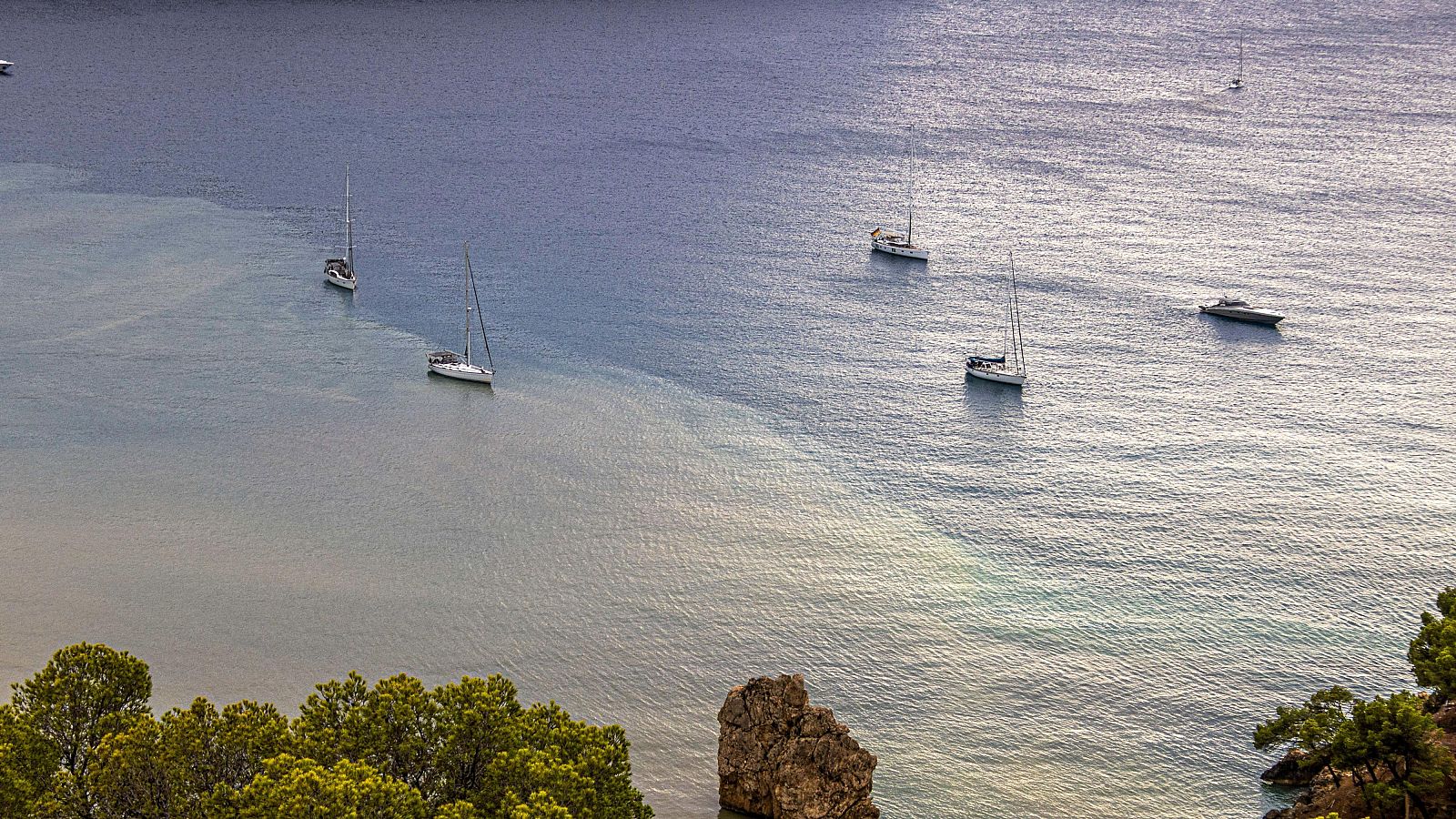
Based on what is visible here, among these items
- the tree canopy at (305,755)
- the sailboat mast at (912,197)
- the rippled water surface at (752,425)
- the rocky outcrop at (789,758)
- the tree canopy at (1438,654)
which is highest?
the sailboat mast at (912,197)

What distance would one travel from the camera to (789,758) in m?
55.9

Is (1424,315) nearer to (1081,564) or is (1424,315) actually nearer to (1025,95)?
(1081,564)

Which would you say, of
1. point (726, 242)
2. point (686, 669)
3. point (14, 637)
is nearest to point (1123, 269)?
point (726, 242)

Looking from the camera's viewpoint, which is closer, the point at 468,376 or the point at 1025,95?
the point at 468,376

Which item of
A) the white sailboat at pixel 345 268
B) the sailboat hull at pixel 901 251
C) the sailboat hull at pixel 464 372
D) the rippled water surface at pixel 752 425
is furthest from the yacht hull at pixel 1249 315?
the white sailboat at pixel 345 268

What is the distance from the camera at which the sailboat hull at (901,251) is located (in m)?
130

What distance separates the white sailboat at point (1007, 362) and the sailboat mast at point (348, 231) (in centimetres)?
5602

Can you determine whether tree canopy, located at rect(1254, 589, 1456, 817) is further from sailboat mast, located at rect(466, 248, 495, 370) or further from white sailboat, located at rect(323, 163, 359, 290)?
white sailboat, located at rect(323, 163, 359, 290)

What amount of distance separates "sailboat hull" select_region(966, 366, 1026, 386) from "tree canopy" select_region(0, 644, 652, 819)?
6174cm

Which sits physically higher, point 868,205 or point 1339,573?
point 868,205

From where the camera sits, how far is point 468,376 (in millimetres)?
102688

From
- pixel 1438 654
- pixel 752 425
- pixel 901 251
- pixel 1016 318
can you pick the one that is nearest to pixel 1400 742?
pixel 1438 654

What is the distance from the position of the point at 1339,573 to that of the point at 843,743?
40.1 metres

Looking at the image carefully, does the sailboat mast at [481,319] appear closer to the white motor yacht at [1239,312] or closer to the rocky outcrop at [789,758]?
the rocky outcrop at [789,758]
